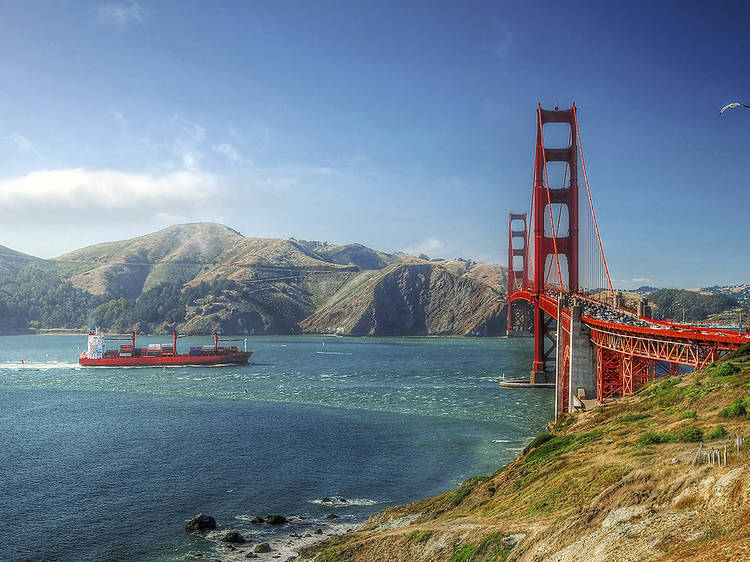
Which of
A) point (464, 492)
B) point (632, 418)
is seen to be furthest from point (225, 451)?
point (632, 418)

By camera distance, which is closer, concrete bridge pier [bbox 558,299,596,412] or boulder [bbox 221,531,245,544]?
boulder [bbox 221,531,245,544]

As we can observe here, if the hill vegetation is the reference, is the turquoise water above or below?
below

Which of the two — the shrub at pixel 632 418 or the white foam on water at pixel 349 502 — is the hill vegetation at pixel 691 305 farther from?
the white foam on water at pixel 349 502

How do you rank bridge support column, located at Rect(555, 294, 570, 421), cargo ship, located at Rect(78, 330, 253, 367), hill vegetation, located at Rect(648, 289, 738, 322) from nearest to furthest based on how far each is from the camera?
bridge support column, located at Rect(555, 294, 570, 421)
cargo ship, located at Rect(78, 330, 253, 367)
hill vegetation, located at Rect(648, 289, 738, 322)

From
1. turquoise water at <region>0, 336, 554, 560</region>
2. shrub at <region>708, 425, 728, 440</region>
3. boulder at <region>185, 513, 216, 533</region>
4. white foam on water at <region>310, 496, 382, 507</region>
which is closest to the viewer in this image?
shrub at <region>708, 425, 728, 440</region>

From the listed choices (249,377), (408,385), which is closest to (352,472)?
(408,385)

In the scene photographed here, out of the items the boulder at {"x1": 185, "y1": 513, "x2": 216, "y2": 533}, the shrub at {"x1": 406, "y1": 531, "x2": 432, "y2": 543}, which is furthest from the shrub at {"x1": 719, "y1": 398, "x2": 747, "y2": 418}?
the boulder at {"x1": 185, "y1": 513, "x2": 216, "y2": 533}

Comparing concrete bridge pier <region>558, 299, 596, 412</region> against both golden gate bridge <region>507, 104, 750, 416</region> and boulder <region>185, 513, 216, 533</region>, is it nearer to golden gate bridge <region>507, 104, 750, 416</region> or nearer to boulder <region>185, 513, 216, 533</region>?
golden gate bridge <region>507, 104, 750, 416</region>
